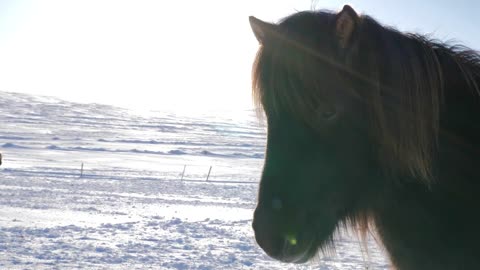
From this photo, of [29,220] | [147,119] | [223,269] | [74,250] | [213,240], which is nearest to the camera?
[223,269]

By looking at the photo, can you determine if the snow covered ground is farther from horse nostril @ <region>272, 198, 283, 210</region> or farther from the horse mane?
the horse mane

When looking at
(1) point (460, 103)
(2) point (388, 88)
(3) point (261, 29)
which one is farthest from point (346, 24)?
(1) point (460, 103)

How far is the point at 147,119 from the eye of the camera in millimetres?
94562

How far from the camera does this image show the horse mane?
1515 mm

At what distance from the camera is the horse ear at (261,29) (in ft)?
5.65

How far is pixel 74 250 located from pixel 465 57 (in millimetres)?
8156

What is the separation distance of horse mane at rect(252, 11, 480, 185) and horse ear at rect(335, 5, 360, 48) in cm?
3

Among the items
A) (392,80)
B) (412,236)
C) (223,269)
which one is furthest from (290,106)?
(223,269)

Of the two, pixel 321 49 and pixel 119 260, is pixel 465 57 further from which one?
pixel 119 260

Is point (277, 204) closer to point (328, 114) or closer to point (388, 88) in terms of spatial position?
point (328, 114)

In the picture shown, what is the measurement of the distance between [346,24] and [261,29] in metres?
0.35

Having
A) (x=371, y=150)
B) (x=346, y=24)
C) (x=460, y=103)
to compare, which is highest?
(x=346, y=24)

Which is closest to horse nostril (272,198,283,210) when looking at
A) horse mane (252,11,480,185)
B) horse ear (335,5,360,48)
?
horse mane (252,11,480,185)

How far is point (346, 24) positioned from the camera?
1486 millimetres
